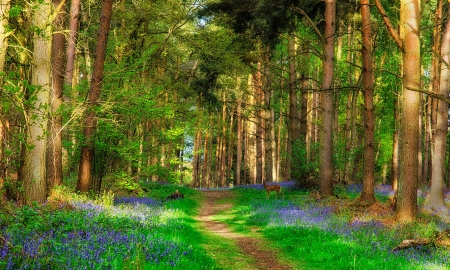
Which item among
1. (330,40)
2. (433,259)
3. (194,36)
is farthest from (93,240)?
(194,36)

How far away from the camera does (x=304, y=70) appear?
28.3 meters

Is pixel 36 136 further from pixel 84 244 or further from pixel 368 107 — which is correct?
pixel 368 107

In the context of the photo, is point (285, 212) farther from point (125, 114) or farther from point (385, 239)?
point (125, 114)

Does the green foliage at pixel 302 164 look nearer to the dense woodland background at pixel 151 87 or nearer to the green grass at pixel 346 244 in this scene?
the dense woodland background at pixel 151 87

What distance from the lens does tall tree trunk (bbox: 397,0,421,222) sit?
37.8ft

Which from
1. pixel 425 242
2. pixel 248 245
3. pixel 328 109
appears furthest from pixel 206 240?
pixel 328 109

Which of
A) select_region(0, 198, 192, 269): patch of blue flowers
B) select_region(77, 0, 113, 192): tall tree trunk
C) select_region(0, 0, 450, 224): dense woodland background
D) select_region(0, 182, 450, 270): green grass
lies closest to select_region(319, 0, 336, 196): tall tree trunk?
select_region(0, 0, 450, 224): dense woodland background

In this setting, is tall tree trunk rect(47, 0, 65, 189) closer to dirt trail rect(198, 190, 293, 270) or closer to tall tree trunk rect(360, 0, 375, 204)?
dirt trail rect(198, 190, 293, 270)

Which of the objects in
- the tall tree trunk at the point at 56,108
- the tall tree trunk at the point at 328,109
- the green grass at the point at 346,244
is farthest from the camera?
the tall tree trunk at the point at 328,109

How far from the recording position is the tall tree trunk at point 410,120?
11516mm

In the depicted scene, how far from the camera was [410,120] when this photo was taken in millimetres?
11625

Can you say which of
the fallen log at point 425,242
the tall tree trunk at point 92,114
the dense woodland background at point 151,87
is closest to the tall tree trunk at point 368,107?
the dense woodland background at point 151,87

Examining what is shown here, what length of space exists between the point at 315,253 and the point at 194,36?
18.2 m

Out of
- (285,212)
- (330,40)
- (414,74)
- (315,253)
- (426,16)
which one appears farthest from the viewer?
(426,16)
